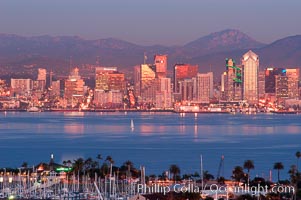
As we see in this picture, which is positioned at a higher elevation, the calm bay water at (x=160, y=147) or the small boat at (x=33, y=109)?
the small boat at (x=33, y=109)

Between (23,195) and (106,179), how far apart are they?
4.39 m

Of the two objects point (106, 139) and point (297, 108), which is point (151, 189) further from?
point (297, 108)

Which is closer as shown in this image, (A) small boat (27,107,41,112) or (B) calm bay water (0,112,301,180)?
(B) calm bay water (0,112,301,180)

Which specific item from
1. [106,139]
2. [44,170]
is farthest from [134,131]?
[44,170]

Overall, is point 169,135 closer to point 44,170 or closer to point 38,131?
point 38,131

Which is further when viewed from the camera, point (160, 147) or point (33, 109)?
point (33, 109)

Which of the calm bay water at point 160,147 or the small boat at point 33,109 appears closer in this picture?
the calm bay water at point 160,147

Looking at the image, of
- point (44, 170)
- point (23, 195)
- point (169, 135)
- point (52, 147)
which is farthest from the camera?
point (169, 135)

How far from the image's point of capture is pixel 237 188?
1010 inches

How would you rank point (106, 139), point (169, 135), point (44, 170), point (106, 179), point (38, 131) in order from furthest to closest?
point (38, 131) → point (169, 135) → point (106, 139) → point (44, 170) → point (106, 179)

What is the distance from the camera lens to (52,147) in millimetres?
56156

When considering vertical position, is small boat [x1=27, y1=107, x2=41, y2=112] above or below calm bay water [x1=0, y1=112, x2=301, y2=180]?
above

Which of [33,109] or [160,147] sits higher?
[33,109]

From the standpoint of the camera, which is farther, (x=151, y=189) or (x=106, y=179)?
(x=106, y=179)
